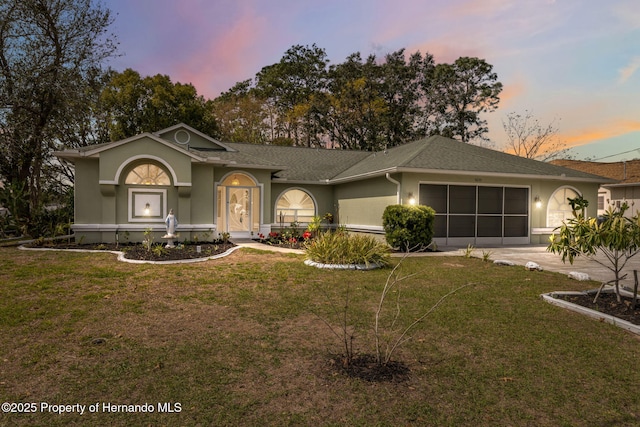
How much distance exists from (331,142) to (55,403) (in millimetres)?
34075

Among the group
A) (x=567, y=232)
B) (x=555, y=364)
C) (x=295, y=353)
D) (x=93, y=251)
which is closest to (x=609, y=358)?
(x=555, y=364)

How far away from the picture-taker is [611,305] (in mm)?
5672

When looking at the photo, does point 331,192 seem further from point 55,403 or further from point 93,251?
point 55,403

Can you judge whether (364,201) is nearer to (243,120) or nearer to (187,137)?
(187,137)

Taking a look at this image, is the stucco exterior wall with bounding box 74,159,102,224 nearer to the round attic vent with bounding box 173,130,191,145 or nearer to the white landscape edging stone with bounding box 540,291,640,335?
the round attic vent with bounding box 173,130,191,145

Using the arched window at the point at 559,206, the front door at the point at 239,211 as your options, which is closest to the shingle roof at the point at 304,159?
the front door at the point at 239,211

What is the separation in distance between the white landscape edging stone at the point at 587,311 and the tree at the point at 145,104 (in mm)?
26413

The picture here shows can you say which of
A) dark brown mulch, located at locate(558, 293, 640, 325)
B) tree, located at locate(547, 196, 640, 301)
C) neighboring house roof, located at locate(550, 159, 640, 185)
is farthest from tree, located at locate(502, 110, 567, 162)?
tree, located at locate(547, 196, 640, 301)

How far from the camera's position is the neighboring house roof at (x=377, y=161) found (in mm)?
13336

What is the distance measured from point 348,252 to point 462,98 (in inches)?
1197

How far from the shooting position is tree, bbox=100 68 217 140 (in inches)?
992

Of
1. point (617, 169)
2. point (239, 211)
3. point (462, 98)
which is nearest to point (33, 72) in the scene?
point (239, 211)

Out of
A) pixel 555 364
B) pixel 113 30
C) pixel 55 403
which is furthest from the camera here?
pixel 113 30

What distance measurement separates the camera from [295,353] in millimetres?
3941
